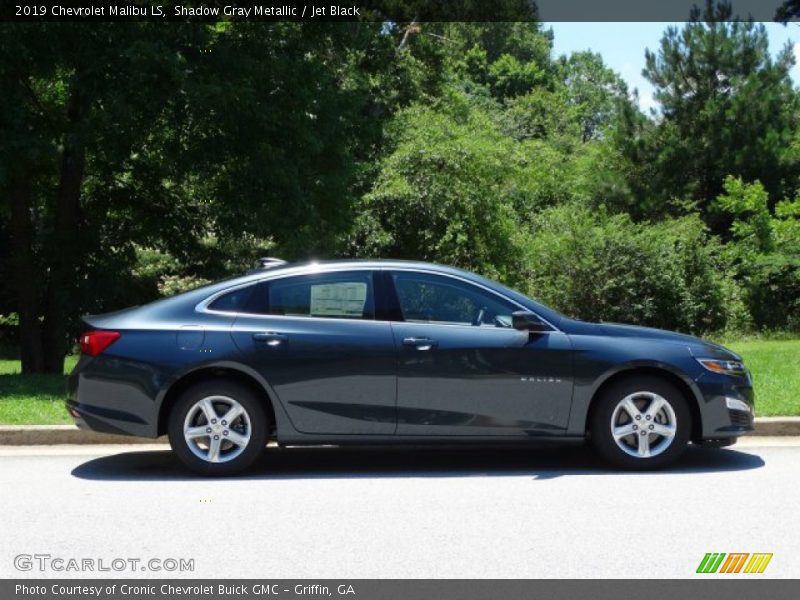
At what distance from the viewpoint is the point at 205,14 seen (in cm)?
1809

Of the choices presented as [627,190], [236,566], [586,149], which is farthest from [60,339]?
[586,149]

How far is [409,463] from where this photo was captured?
30.2ft

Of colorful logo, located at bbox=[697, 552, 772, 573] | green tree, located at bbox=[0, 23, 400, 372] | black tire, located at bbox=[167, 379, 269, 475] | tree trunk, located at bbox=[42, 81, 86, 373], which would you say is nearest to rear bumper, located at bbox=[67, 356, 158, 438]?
black tire, located at bbox=[167, 379, 269, 475]

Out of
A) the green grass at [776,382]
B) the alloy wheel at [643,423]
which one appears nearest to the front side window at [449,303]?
the alloy wheel at [643,423]

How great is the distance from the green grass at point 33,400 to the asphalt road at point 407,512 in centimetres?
70

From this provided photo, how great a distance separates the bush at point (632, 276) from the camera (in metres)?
30.5

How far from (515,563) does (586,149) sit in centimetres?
5162

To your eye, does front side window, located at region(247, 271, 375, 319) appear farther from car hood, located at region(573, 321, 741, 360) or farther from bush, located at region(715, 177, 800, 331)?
bush, located at region(715, 177, 800, 331)

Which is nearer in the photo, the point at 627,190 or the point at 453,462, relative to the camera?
the point at 453,462

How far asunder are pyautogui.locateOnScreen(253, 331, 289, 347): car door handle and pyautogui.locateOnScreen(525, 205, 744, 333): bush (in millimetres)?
22799

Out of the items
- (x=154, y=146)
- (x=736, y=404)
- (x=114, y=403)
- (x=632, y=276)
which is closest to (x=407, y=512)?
(x=114, y=403)

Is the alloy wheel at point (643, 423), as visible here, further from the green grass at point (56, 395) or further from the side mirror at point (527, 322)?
the green grass at point (56, 395)

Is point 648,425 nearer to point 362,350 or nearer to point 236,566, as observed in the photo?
point 362,350

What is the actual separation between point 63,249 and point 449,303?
1198 cm
